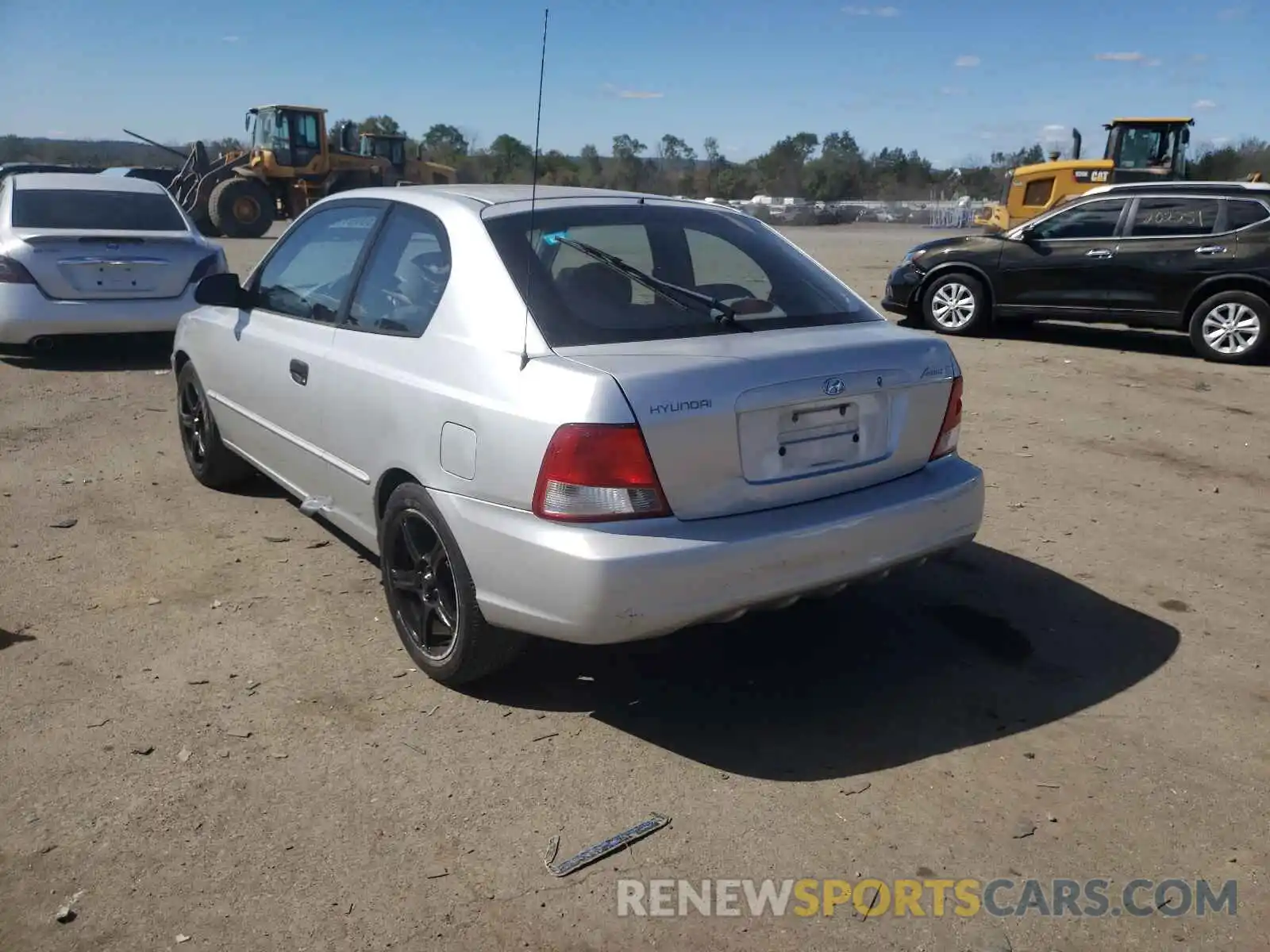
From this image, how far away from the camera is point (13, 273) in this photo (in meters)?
8.91

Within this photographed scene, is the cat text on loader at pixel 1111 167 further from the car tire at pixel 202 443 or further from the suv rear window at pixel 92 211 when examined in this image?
the car tire at pixel 202 443

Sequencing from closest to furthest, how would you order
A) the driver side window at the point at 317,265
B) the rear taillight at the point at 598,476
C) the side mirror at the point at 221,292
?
the rear taillight at the point at 598,476 → the driver side window at the point at 317,265 → the side mirror at the point at 221,292

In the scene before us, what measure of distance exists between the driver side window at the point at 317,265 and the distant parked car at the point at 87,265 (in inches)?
176

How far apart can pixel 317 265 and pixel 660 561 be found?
8.12 feet

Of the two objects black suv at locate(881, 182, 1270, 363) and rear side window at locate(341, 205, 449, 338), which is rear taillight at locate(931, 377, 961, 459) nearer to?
rear side window at locate(341, 205, 449, 338)

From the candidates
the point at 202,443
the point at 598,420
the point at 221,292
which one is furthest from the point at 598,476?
the point at 202,443

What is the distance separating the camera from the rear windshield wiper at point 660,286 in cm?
375

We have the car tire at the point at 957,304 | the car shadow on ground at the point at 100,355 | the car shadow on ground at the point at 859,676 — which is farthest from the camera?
the car tire at the point at 957,304

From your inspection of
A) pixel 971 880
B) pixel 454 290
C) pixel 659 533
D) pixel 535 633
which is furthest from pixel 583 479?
pixel 971 880

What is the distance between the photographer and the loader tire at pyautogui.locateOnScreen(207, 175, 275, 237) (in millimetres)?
26516

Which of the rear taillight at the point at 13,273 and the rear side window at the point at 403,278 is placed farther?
the rear taillight at the point at 13,273

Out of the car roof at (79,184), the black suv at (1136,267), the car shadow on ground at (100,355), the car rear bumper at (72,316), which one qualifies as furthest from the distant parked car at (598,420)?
the black suv at (1136,267)

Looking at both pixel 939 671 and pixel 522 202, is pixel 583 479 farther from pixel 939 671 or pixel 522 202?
pixel 939 671

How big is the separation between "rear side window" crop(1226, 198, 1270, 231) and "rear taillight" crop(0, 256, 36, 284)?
36.0 ft
